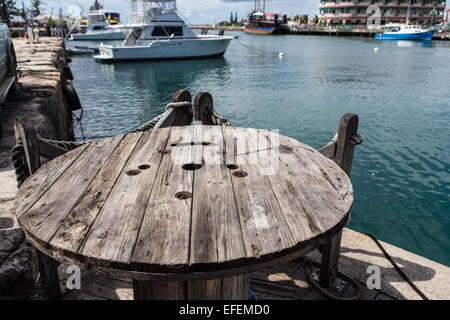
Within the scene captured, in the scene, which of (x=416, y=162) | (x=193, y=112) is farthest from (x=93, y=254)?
(x=416, y=162)

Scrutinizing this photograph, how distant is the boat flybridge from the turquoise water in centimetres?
89

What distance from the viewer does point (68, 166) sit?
2.12m

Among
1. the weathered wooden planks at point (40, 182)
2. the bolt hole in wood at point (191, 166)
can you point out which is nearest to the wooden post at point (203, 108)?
the weathered wooden planks at point (40, 182)

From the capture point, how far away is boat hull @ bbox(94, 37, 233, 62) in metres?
27.0

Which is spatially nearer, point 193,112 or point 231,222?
point 231,222

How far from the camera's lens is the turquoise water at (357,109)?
6129 millimetres

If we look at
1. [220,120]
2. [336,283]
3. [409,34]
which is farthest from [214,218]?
[409,34]

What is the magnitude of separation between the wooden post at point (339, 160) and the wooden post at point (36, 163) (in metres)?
2.07

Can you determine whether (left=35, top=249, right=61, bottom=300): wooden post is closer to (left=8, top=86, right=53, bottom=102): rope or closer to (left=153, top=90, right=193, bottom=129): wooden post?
(left=153, top=90, right=193, bottom=129): wooden post

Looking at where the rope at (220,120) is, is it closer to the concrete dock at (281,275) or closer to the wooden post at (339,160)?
the wooden post at (339,160)

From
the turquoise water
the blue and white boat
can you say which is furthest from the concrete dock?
the blue and white boat

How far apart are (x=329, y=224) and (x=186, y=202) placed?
2.28ft

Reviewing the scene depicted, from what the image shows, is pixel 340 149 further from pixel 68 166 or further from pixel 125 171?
pixel 68 166
